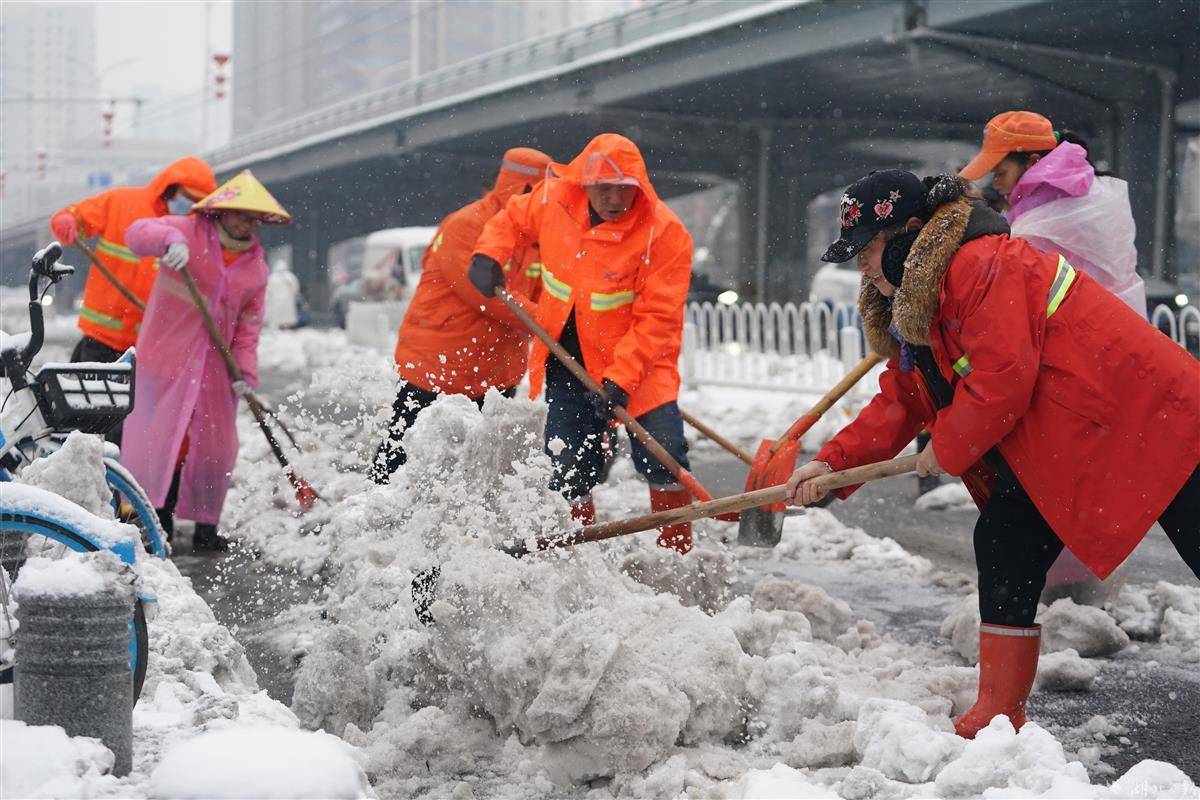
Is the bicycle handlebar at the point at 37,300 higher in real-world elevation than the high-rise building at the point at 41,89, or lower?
lower

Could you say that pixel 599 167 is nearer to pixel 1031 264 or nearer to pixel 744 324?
pixel 1031 264

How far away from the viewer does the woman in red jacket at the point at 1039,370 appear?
3.37 meters

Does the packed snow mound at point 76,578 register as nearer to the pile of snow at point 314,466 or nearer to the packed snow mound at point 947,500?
the pile of snow at point 314,466

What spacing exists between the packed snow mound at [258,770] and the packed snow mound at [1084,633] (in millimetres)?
3003

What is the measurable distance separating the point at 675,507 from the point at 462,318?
135 centimetres

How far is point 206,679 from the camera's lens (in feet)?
11.9

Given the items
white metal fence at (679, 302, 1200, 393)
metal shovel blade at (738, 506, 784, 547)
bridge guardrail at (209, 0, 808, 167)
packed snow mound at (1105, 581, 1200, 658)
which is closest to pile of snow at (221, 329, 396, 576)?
metal shovel blade at (738, 506, 784, 547)

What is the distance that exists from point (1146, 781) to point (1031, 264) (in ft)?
4.23

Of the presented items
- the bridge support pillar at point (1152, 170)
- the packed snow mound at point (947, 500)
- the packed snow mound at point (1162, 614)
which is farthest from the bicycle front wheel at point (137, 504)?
the bridge support pillar at point (1152, 170)

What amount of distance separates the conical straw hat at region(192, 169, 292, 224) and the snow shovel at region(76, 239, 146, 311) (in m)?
0.63

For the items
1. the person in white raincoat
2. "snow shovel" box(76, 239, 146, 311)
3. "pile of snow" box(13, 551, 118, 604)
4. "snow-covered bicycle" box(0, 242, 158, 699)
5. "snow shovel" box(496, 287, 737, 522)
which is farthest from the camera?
the person in white raincoat

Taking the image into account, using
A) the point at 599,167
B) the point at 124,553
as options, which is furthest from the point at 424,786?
the point at 599,167

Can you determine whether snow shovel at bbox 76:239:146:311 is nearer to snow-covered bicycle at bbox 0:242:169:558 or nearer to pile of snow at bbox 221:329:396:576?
pile of snow at bbox 221:329:396:576

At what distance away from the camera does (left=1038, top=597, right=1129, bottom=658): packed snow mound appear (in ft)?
15.3
